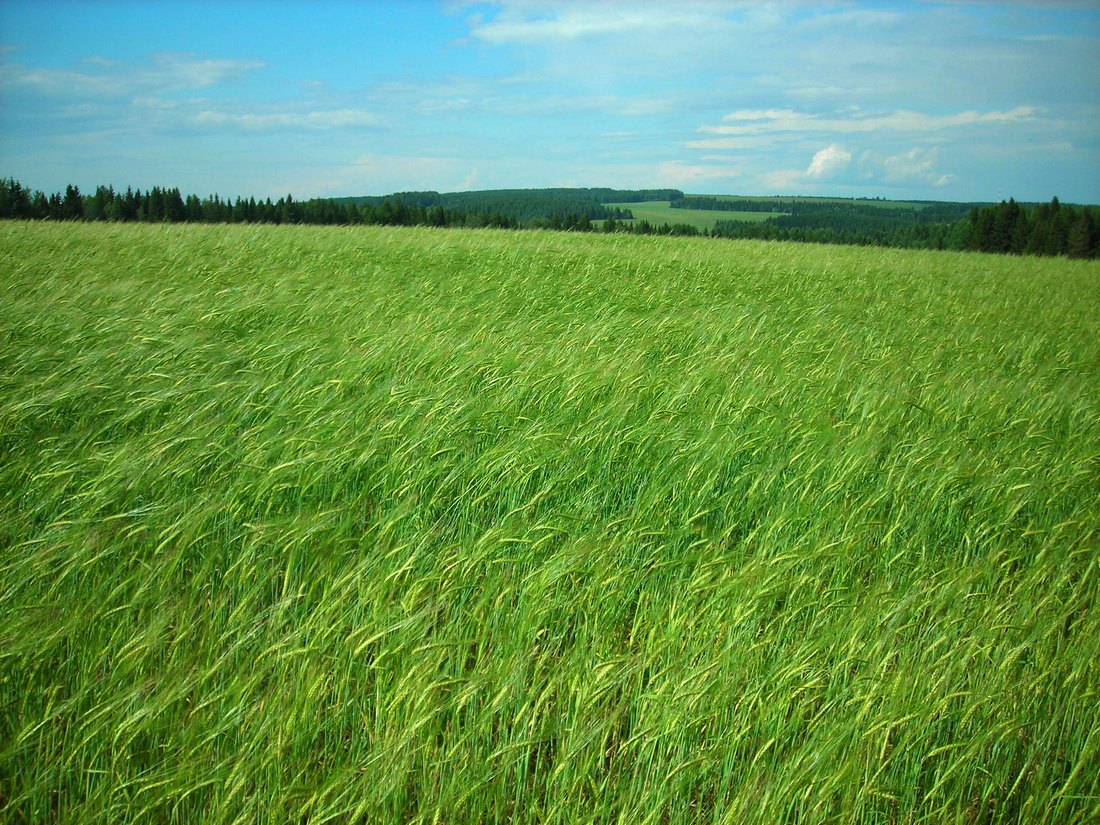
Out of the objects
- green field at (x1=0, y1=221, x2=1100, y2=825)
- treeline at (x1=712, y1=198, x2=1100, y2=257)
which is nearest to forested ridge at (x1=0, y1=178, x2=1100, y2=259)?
treeline at (x1=712, y1=198, x2=1100, y2=257)

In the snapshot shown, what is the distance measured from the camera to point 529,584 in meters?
2.08

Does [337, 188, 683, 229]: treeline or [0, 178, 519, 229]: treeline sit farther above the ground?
[337, 188, 683, 229]: treeline

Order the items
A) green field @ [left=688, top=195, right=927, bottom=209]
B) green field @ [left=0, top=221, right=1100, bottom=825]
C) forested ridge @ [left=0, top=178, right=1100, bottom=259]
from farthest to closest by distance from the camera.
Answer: green field @ [left=688, top=195, right=927, bottom=209] < forested ridge @ [left=0, top=178, right=1100, bottom=259] < green field @ [left=0, top=221, right=1100, bottom=825]

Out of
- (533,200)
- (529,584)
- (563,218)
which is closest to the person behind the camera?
(529,584)

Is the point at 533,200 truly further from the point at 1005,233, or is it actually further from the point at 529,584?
the point at 529,584

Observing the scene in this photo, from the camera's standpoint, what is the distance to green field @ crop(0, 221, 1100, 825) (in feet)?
5.22

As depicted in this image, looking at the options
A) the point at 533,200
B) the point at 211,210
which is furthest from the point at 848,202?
the point at 211,210

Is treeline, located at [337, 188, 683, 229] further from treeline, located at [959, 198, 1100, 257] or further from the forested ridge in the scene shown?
treeline, located at [959, 198, 1100, 257]

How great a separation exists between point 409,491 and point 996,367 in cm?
618

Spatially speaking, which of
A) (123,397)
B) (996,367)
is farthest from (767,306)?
(123,397)

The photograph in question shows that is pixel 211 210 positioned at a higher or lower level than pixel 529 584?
higher

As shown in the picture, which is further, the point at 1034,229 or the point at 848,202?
the point at 848,202

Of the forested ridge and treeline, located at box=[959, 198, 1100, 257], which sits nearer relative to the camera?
the forested ridge

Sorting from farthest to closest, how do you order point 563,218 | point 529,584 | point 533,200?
point 533,200 → point 563,218 → point 529,584
